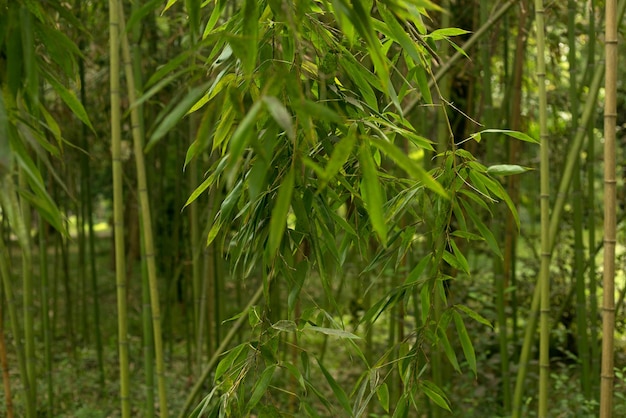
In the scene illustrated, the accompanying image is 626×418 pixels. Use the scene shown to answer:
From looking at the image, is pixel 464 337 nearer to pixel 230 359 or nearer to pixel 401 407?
pixel 401 407

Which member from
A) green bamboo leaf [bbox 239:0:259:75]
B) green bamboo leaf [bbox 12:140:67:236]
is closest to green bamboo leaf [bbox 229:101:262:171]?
green bamboo leaf [bbox 239:0:259:75]

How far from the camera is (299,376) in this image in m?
0.91

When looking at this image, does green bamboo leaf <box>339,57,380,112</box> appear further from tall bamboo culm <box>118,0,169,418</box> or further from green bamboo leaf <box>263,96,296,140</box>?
tall bamboo culm <box>118,0,169,418</box>

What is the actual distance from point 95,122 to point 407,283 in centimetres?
253

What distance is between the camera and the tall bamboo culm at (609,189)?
1.12 meters

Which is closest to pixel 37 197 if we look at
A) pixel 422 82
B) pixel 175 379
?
pixel 422 82

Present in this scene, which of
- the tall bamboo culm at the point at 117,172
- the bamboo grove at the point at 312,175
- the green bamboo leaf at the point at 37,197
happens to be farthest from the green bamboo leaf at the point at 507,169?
the tall bamboo culm at the point at 117,172

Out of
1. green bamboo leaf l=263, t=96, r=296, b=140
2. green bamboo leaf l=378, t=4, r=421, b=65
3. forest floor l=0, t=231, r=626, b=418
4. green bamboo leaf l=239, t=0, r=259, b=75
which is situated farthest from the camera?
forest floor l=0, t=231, r=626, b=418

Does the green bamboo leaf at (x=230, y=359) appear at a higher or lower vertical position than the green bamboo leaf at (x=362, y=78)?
lower

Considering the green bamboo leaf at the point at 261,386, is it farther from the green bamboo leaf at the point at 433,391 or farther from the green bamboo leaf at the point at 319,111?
the green bamboo leaf at the point at 319,111

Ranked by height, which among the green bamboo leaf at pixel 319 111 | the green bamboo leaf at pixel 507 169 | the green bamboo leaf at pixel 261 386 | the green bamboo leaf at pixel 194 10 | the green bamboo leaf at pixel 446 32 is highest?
the green bamboo leaf at pixel 446 32

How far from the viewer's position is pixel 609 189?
1153 mm

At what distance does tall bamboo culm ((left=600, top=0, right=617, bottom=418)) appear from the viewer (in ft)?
3.68

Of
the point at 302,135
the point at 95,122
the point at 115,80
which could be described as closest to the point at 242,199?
the point at 302,135
